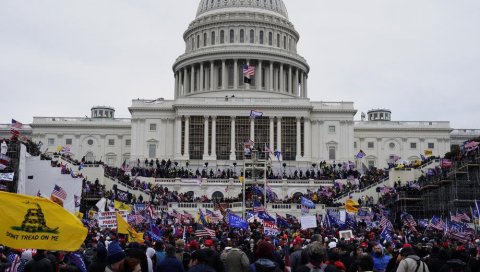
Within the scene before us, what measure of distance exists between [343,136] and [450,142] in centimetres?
2805

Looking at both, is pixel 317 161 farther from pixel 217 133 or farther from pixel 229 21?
pixel 229 21

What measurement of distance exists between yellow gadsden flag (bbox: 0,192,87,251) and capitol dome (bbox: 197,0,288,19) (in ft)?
365

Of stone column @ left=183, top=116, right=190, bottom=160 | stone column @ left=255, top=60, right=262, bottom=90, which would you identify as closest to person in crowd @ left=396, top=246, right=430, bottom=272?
stone column @ left=183, top=116, right=190, bottom=160

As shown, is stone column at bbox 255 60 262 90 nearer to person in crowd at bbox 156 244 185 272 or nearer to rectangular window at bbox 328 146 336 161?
rectangular window at bbox 328 146 336 161

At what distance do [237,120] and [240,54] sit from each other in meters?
18.3

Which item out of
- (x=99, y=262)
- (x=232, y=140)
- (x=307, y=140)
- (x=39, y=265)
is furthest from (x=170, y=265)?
(x=307, y=140)

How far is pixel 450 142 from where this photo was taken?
122 m

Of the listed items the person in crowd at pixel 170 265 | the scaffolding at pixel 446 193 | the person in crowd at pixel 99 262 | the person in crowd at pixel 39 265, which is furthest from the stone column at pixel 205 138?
the person in crowd at pixel 39 265

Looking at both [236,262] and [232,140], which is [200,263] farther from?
[232,140]

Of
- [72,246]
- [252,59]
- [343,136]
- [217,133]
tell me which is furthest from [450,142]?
[72,246]

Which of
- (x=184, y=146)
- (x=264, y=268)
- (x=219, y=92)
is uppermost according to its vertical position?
(x=219, y=92)

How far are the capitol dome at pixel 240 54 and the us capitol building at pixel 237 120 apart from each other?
17cm

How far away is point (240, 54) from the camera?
11625cm

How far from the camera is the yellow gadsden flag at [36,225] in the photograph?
12523mm
